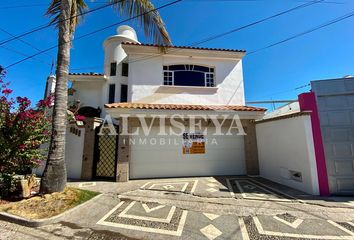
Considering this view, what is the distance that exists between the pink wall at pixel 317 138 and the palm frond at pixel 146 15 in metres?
6.49

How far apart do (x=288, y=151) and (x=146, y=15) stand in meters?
8.55

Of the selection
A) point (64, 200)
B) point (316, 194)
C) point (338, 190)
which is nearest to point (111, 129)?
point (64, 200)

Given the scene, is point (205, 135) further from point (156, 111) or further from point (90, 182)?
point (90, 182)

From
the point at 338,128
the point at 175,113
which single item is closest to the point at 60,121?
the point at 175,113

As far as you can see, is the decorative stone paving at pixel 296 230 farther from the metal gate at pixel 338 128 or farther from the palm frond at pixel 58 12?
the palm frond at pixel 58 12

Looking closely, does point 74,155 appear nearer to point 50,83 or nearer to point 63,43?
point 63,43

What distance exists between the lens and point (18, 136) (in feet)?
21.2

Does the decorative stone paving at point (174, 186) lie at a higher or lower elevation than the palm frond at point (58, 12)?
lower

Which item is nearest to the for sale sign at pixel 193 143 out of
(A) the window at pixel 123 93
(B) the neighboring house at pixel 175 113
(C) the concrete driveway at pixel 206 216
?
(B) the neighboring house at pixel 175 113

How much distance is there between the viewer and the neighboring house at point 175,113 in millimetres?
9258

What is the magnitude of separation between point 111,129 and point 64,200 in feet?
15.0

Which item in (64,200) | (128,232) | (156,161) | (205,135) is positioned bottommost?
(128,232)

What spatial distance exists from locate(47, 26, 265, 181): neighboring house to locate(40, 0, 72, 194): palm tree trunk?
2.50 m

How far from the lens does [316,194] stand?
20.9 feet
